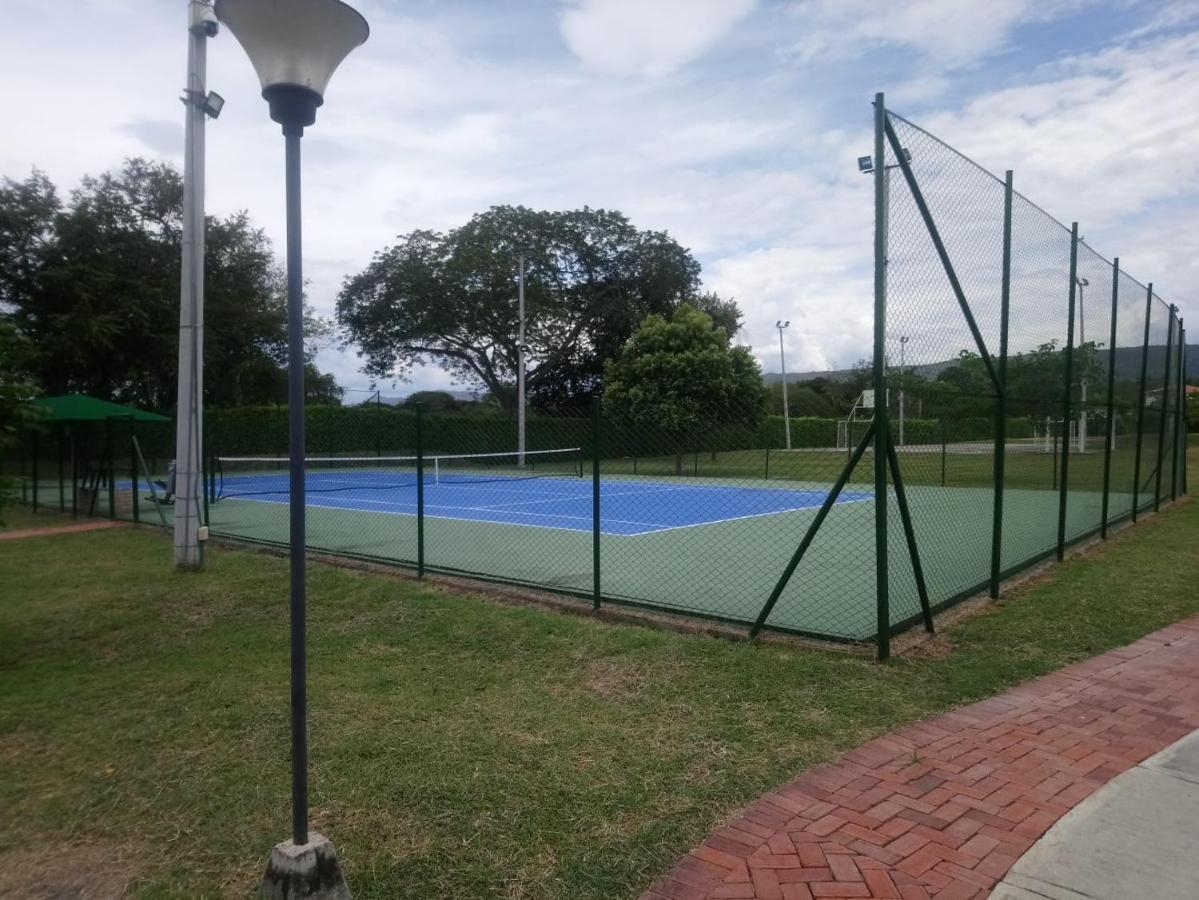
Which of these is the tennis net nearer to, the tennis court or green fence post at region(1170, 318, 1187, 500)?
the tennis court

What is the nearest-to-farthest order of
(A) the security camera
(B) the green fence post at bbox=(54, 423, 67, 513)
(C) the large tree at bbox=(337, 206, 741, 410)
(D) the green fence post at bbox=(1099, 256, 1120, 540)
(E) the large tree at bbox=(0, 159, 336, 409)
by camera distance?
(A) the security camera
(D) the green fence post at bbox=(1099, 256, 1120, 540)
(B) the green fence post at bbox=(54, 423, 67, 513)
(E) the large tree at bbox=(0, 159, 336, 409)
(C) the large tree at bbox=(337, 206, 741, 410)

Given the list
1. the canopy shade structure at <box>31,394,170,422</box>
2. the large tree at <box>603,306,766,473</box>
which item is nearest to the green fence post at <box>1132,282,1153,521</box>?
the large tree at <box>603,306,766,473</box>

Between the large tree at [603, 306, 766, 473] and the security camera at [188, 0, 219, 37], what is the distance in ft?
52.7

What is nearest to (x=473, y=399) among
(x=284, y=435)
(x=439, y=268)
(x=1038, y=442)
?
(x=439, y=268)

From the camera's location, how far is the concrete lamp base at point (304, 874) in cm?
275

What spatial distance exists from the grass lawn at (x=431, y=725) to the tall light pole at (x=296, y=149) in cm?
30

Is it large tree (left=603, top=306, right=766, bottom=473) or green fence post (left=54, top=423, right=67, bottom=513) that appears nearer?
green fence post (left=54, top=423, right=67, bottom=513)

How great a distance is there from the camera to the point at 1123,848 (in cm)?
311

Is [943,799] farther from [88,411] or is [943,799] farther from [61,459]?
[61,459]

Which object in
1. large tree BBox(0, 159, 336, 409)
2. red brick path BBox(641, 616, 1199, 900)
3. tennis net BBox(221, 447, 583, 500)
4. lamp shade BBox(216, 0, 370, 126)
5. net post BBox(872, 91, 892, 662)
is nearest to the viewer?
lamp shade BBox(216, 0, 370, 126)

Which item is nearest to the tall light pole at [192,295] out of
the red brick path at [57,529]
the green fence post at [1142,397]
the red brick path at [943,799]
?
the red brick path at [57,529]

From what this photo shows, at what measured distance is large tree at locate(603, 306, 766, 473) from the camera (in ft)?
83.3

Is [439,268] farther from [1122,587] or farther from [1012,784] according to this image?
[1012,784]

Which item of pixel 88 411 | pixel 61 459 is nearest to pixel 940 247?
pixel 88 411
